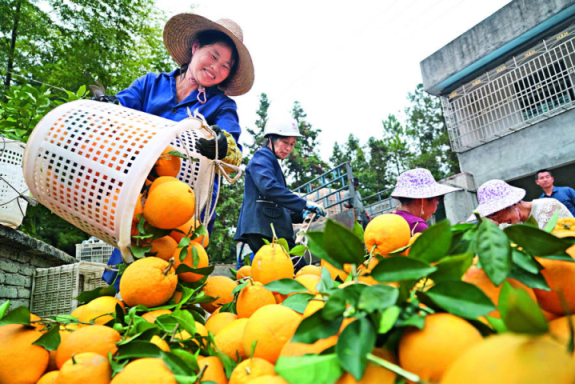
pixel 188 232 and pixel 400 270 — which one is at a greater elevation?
pixel 188 232

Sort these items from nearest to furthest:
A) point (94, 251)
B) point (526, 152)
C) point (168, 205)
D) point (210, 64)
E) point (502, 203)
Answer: point (168, 205), point (210, 64), point (502, 203), point (94, 251), point (526, 152)

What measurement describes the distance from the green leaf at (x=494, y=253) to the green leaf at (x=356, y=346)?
212mm

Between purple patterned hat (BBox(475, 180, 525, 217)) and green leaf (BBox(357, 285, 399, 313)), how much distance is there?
2.38 m

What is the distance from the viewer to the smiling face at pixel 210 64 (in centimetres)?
198

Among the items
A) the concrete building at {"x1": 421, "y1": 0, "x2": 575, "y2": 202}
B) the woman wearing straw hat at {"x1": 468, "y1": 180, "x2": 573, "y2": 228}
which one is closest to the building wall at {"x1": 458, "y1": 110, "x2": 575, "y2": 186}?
the concrete building at {"x1": 421, "y1": 0, "x2": 575, "y2": 202}

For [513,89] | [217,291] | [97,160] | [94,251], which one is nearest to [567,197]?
[513,89]

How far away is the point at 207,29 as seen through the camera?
210cm

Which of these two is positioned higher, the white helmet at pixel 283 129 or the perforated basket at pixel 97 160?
the white helmet at pixel 283 129

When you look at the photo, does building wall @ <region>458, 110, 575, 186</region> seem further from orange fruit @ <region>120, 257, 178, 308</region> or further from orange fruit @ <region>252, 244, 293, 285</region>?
orange fruit @ <region>120, 257, 178, 308</region>

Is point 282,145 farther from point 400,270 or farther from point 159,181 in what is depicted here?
point 400,270

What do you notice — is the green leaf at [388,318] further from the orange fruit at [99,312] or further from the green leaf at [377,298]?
the orange fruit at [99,312]

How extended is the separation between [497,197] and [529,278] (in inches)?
93.6

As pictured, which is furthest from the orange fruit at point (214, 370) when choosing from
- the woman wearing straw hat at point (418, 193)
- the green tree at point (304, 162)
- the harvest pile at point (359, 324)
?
the green tree at point (304, 162)

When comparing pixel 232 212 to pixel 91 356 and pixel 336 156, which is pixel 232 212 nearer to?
pixel 336 156
